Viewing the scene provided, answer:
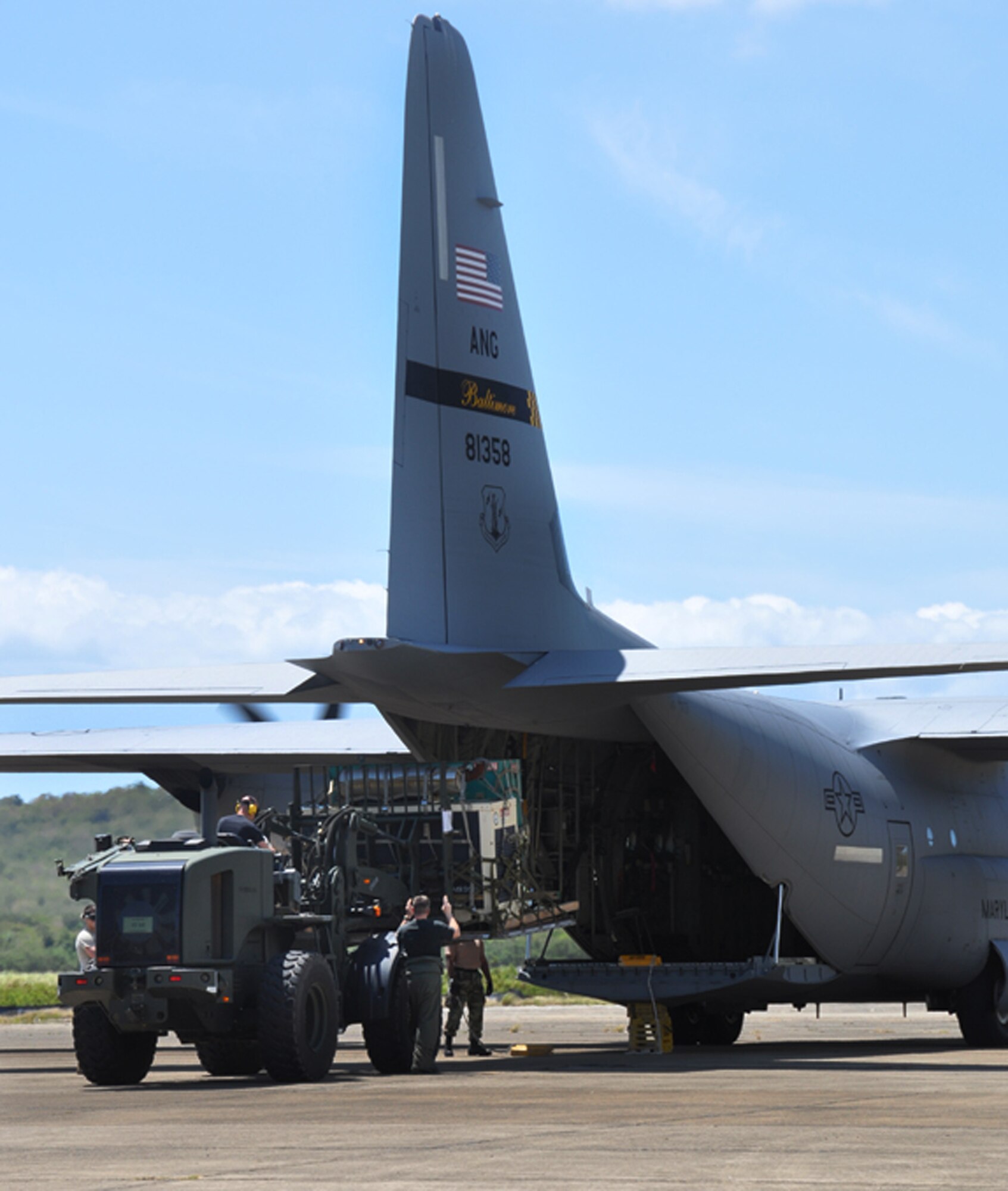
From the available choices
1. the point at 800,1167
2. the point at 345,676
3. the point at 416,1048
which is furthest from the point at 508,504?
the point at 800,1167

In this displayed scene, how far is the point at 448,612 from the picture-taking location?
1573cm

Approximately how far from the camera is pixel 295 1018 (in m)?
13.0

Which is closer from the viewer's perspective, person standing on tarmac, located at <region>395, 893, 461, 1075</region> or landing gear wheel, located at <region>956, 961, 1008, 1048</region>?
→ person standing on tarmac, located at <region>395, 893, 461, 1075</region>

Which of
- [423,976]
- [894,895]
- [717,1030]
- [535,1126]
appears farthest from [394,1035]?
[717,1030]

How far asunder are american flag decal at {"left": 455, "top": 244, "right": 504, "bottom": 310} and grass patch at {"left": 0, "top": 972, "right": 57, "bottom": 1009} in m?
25.3

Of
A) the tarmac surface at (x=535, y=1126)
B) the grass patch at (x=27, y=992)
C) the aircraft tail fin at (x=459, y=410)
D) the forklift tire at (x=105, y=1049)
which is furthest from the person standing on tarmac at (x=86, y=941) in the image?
the grass patch at (x=27, y=992)

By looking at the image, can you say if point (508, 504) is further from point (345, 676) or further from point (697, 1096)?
point (697, 1096)

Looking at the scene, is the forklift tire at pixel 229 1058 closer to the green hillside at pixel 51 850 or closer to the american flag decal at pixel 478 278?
the american flag decal at pixel 478 278

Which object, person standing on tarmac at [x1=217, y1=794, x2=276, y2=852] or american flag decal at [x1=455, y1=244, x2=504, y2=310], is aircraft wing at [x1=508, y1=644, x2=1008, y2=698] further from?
american flag decal at [x1=455, y1=244, x2=504, y2=310]

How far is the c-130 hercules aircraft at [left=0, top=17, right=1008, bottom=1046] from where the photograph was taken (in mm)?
15422

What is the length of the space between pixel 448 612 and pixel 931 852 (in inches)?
307

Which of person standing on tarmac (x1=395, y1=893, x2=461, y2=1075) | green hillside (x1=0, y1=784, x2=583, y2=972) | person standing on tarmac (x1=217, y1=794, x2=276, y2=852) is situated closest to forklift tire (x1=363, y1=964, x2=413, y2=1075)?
person standing on tarmac (x1=395, y1=893, x2=461, y2=1075)

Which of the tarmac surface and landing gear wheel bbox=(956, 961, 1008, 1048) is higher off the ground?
the tarmac surface

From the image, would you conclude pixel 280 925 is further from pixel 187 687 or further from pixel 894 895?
pixel 894 895
